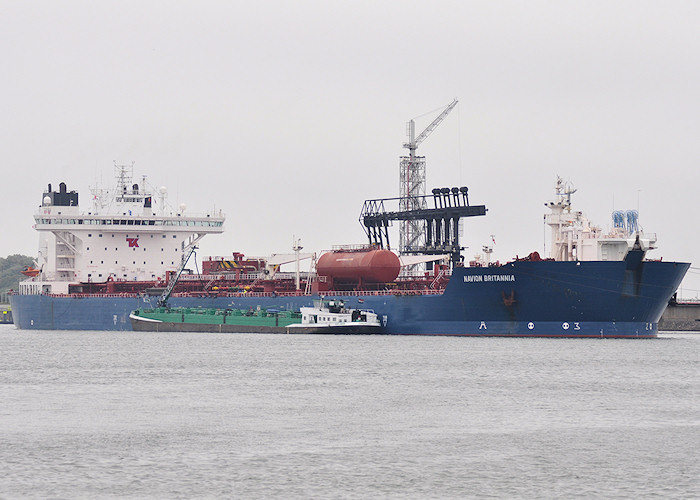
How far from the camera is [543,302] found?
193 feet

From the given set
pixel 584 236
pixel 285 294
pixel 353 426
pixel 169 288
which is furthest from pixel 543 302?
pixel 353 426

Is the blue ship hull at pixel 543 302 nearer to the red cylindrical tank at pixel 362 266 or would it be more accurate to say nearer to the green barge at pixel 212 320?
the red cylindrical tank at pixel 362 266

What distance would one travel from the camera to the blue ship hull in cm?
5700

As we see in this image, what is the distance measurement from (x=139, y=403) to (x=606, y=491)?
1587 centimetres

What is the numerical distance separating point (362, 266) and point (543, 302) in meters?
13.1

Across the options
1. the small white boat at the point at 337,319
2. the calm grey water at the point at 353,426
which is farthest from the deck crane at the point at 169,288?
the calm grey water at the point at 353,426

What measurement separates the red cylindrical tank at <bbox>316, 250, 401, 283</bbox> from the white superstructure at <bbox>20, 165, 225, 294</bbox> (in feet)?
59.9

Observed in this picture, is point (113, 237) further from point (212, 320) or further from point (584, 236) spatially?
point (584, 236)

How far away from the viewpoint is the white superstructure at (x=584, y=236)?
58.7m

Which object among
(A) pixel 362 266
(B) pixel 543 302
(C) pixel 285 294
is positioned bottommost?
(B) pixel 543 302

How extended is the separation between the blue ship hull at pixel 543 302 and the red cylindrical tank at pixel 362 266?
5.15 feet

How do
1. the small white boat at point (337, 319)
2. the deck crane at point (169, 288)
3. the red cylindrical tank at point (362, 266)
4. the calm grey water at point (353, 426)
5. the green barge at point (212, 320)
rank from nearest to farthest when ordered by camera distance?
the calm grey water at point (353, 426)
the small white boat at point (337, 319)
the red cylindrical tank at point (362, 266)
the green barge at point (212, 320)
the deck crane at point (169, 288)

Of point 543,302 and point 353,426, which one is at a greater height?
point 543,302

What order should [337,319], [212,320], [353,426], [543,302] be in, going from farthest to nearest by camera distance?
[212,320] → [337,319] → [543,302] → [353,426]
